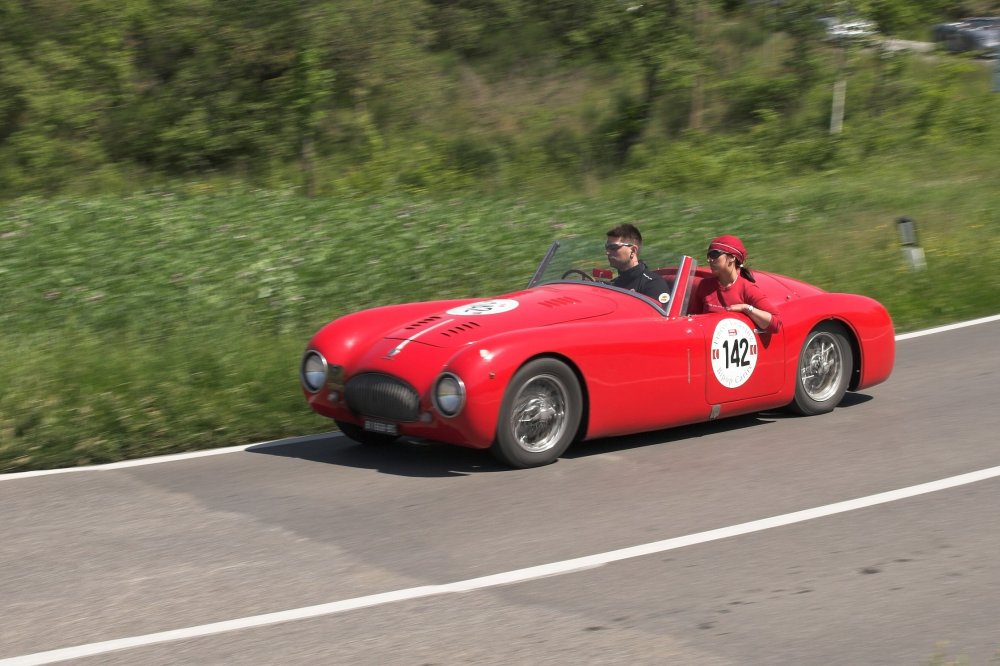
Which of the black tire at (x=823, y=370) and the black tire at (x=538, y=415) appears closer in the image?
the black tire at (x=538, y=415)

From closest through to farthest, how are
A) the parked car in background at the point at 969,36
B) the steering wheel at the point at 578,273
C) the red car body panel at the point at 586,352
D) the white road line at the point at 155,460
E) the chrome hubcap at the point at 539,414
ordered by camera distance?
the red car body panel at the point at 586,352
the chrome hubcap at the point at 539,414
the white road line at the point at 155,460
the steering wheel at the point at 578,273
the parked car in background at the point at 969,36

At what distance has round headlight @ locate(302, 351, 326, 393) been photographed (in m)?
7.99

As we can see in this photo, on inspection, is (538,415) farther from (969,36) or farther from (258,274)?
(969,36)

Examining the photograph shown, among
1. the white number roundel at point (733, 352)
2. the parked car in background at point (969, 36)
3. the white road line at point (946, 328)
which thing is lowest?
the white road line at point (946, 328)

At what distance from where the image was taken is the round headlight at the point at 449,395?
23.3ft

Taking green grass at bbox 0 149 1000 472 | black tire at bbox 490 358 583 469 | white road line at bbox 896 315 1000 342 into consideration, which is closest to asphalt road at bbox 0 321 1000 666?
black tire at bbox 490 358 583 469

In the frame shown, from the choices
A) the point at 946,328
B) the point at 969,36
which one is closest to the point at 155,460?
the point at 946,328

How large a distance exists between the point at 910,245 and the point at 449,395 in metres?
10.0

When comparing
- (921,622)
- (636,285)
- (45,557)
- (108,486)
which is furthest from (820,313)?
(45,557)

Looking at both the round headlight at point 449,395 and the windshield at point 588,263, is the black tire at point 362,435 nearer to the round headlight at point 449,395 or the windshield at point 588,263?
the round headlight at point 449,395

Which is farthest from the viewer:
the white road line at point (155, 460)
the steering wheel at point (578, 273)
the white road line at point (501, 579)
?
the steering wheel at point (578, 273)

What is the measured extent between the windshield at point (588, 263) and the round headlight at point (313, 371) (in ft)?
5.89

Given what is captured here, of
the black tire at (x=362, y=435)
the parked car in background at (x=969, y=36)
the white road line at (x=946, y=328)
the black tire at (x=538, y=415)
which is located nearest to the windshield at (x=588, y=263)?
the black tire at (x=538, y=415)

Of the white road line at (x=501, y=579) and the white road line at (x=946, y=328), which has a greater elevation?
the white road line at (x=501, y=579)
